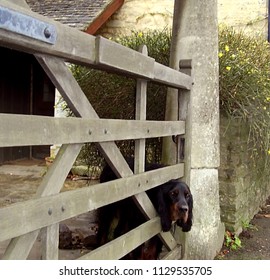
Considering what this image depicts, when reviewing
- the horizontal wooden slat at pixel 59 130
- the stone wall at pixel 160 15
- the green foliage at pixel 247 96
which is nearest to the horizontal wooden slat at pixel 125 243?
the horizontal wooden slat at pixel 59 130

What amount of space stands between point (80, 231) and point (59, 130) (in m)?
2.75

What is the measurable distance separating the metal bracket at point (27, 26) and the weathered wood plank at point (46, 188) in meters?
0.51

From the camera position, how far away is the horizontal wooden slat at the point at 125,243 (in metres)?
2.34

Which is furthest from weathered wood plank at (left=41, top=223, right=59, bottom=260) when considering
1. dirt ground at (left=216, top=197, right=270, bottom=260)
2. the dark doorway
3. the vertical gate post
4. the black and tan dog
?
the dark doorway

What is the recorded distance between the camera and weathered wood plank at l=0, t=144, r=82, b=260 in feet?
5.64

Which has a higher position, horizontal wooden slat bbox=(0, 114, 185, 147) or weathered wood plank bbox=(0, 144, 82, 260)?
horizontal wooden slat bbox=(0, 114, 185, 147)

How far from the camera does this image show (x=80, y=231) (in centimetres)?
443

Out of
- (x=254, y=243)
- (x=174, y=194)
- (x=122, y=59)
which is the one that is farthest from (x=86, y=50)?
(x=254, y=243)

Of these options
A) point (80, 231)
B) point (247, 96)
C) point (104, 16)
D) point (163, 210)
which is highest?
point (104, 16)

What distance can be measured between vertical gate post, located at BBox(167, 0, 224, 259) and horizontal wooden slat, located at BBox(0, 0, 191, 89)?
41.0 inches

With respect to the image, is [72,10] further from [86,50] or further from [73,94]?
[73,94]

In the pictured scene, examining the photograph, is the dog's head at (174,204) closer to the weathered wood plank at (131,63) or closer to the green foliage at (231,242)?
the weathered wood plank at (131,63)

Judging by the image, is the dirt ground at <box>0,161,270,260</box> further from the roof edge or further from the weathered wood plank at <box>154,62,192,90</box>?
the roof edge

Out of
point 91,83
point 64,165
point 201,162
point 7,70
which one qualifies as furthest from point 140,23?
point 64,165
